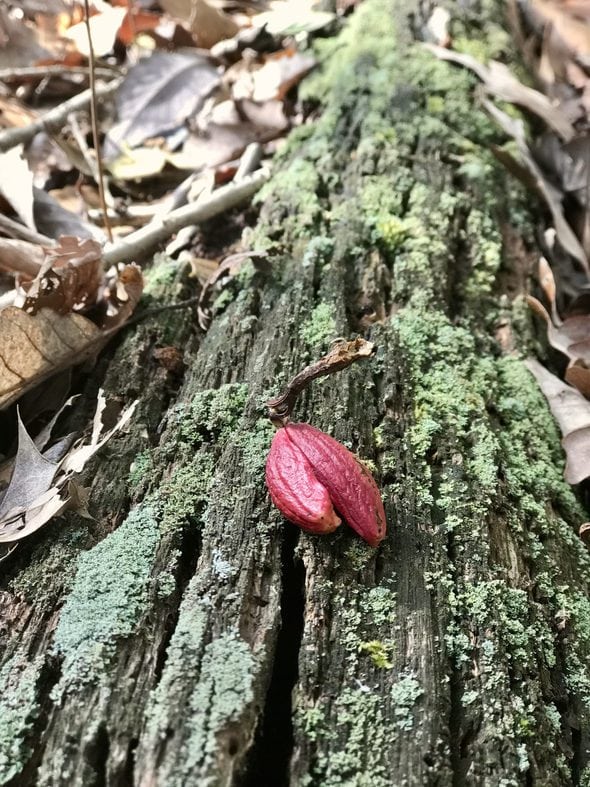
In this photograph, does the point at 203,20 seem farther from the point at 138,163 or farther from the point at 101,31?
the point at 138,163

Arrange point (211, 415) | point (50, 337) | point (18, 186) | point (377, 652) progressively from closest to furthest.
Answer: point (377, 652)
point (211, 415)
point (50, 337)
point (18, 186)

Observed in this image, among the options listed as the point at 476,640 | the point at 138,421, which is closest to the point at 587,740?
the point at 476,640

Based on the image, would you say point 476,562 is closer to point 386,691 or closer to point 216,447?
point 386,691

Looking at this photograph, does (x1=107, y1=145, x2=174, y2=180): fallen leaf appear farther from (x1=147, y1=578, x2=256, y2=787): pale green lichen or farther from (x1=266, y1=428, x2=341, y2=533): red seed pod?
(x1=147, y1=578, x2=256, y2=787): pale green lichen

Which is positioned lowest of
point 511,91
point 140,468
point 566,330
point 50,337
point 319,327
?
point 566,330

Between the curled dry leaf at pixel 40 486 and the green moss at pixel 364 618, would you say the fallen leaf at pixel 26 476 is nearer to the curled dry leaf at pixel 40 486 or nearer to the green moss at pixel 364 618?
the curled dry leaf at pixel 40 486

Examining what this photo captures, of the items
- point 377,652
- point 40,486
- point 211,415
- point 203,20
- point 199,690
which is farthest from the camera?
point 203,20

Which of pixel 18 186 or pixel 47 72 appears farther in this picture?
pixel 47 72

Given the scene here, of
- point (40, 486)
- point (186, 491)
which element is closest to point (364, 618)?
point (186, 491)
